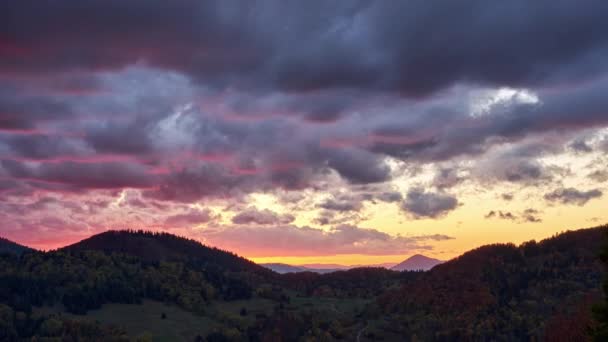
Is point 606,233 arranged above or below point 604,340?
above

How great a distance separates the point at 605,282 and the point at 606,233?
5646 mm

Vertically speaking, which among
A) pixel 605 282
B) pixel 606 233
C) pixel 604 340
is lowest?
pixel 604 340

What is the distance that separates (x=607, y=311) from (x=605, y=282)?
3.23 metres

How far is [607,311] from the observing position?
215 feet

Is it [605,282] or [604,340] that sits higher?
Result: [605,282]

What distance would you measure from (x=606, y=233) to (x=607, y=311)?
858 cm

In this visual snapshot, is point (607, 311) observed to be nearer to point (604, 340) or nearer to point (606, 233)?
point (604, 340)

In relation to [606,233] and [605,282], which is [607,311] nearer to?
[605,282]

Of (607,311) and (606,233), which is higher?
(606,233)

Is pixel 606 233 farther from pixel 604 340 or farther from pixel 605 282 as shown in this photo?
pixel 604 340

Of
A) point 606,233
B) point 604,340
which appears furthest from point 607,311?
point 606,233

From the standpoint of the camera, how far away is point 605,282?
219ft

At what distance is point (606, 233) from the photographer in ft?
216

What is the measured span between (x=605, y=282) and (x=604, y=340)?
6369mm
